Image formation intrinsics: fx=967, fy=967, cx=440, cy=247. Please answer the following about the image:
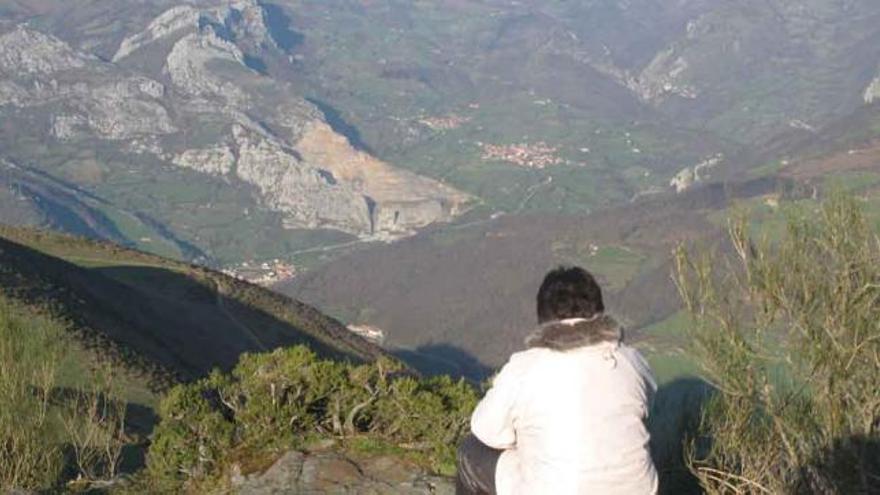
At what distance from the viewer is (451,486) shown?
10688 millimetres

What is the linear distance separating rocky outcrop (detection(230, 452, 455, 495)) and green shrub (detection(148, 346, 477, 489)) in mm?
316

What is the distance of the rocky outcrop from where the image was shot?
10.7m

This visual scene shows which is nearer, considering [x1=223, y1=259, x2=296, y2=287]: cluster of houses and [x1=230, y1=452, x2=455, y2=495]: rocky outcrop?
[x1=230, y1=452, x2=455, y2=495]: rocky outcrop

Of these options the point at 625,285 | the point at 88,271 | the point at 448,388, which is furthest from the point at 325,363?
the point at 625,285

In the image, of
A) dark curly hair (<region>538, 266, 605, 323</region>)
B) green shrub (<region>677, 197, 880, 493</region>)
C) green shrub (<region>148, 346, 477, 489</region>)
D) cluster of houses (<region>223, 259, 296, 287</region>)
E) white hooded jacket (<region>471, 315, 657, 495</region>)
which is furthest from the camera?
cluster of houses (<region>223, 259, 296, 287</region>)

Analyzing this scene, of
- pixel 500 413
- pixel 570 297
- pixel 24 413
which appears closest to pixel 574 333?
pixel 570 297

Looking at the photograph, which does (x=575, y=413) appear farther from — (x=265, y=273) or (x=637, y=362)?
(x=265, y=273)

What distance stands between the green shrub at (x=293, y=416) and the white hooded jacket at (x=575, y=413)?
4.46 m

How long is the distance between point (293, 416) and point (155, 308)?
38148 millimetres

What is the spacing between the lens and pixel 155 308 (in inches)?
1887

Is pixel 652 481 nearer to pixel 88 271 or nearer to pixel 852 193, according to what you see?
pixel 852 193

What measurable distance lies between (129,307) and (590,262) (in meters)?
116

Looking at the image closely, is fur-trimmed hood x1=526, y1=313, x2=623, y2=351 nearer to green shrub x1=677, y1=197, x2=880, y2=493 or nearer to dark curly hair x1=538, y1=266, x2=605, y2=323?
dark curly hair x1=538, y1=266, x2=605, y2=323

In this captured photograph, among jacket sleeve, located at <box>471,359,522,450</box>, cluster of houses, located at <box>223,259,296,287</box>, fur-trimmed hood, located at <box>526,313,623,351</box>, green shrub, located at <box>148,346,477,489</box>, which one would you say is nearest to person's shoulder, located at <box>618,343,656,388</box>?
fur-trimmed hood, located at <box>526,313,623,351</box>
